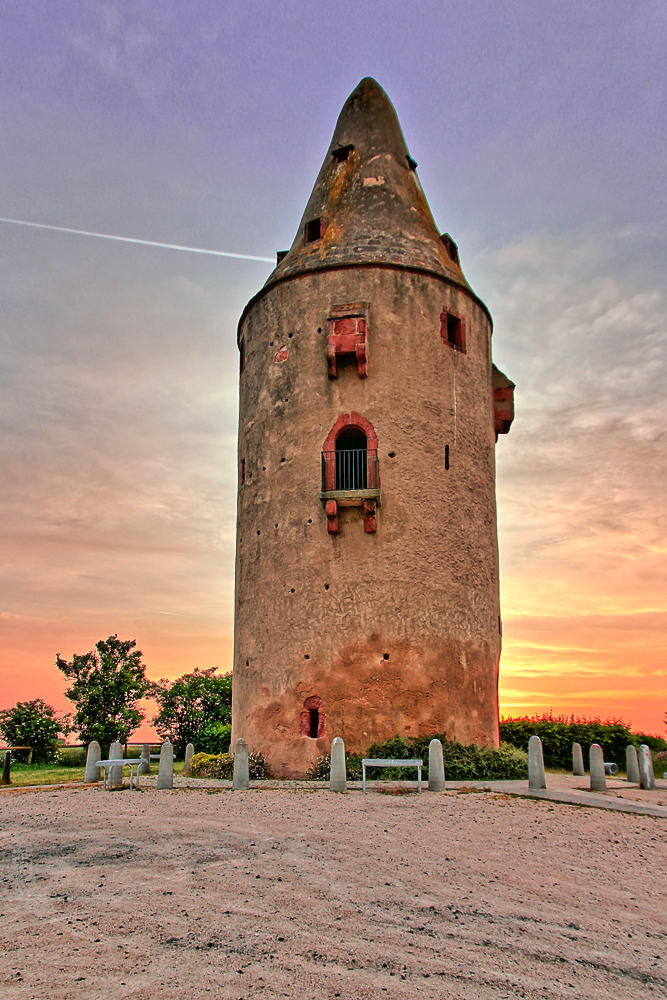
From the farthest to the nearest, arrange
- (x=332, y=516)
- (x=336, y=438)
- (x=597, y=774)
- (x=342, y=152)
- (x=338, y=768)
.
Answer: (x=342, y=152) → (x=336, y=438) → (x=332, y=516) → (x=597, y=774) → (x=338, y=768)

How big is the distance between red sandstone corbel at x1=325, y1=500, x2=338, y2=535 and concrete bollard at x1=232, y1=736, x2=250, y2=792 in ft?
19.7

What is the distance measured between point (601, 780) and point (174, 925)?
40.7ft

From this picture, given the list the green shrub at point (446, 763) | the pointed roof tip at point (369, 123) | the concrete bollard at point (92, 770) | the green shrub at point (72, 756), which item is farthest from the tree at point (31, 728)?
the pointed roof tip at point (369, 123)

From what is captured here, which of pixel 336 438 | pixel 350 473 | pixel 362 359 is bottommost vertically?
pixel 350 473

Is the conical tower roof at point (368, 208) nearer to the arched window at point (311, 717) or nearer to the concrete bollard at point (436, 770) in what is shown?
the arched window at point (311, 717)

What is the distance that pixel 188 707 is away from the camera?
34875 millimetres

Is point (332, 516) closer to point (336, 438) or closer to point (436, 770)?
point (336, 438)

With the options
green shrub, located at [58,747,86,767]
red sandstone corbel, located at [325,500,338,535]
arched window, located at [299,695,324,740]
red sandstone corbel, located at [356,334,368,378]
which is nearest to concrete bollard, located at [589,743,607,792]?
arched window, located at [299,695,324,740]

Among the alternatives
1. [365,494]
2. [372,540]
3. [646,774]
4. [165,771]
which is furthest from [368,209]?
[646,774]

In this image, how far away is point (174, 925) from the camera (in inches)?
252

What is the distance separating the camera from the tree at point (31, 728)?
103ft

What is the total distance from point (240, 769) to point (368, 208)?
16.4 m

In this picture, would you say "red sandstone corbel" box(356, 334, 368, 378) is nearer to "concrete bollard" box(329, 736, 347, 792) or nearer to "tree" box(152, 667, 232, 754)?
"concrete bollard" box(329, 736, 347, 792)

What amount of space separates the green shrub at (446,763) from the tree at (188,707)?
1760 centimetres
